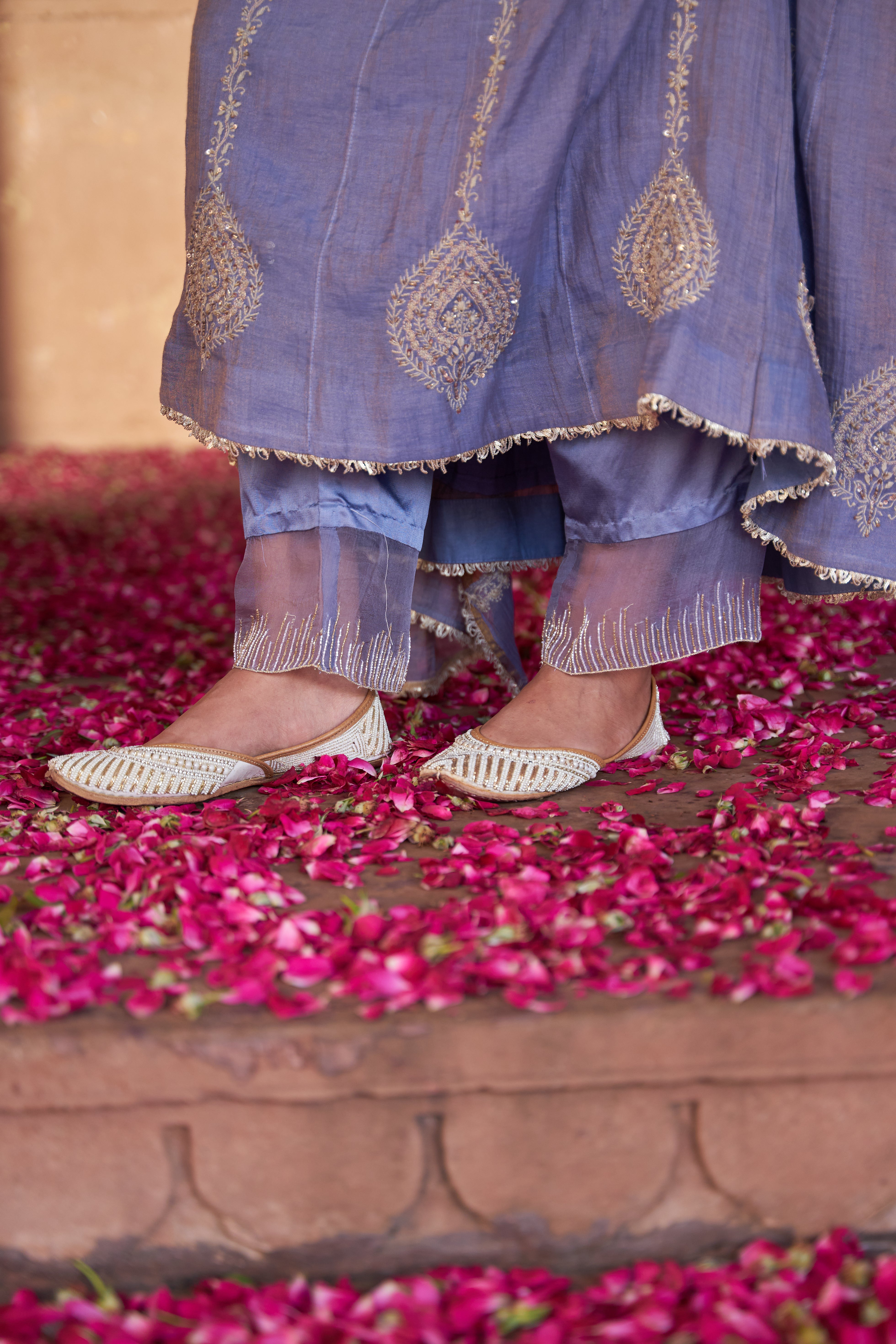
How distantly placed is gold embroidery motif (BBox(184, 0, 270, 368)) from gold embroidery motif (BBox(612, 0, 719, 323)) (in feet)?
1.32

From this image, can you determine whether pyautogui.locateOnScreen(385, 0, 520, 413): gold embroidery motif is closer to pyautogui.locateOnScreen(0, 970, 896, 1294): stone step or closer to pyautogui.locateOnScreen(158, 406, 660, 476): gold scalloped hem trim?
pyautogui.locateOnScreen(158, 406, 660, 476): gold scalloped hem trim

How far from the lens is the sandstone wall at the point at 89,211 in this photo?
7.37m

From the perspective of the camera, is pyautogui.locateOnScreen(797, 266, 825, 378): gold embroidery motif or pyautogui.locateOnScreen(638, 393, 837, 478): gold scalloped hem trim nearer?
pyautogui.locateOnScreen(638, 393, 837, 478): gold scalloped hem trim

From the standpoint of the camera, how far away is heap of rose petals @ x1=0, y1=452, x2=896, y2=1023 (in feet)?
2.79

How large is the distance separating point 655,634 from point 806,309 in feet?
1.30

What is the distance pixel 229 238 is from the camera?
122 centimetres

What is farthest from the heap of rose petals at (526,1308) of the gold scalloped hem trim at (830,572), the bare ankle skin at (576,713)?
the gold scalloped hem trim at (830,572)

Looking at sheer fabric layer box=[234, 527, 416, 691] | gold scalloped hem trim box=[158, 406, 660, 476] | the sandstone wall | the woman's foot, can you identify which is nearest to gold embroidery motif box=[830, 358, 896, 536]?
gold scalloped hem trim box=[158, 406, 660, 476]

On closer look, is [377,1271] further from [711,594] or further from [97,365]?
[97,365]

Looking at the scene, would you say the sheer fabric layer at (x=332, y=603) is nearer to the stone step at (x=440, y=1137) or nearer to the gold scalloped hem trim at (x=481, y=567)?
the gold scalloped hem trim at (x=481, y=567)

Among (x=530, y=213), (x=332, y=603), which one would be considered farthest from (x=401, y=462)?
(x=530, y=213)

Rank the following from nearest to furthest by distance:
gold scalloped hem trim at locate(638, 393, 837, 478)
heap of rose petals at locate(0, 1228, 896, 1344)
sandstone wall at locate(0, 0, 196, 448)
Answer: heap of rose petals at locate(0, 1228, 896, 1344)
gold scalloped hem trim at locate(638, 393, 837, 478)
sandstone wall at locate(0, 0, 196, 448)

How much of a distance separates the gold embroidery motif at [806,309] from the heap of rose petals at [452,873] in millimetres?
456

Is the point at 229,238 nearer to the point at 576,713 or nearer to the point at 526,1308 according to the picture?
the point at 576,713
